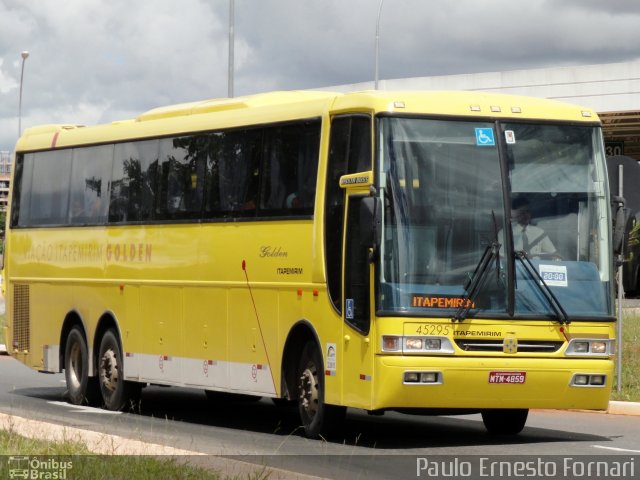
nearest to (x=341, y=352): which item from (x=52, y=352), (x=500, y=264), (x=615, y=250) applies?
(x=500, y=264)

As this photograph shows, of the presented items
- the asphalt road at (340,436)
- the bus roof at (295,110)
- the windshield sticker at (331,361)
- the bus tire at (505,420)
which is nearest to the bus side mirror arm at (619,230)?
the bus roof at (295,110)

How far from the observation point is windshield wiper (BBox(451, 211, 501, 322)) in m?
14.1

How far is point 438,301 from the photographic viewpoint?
14.0 meters

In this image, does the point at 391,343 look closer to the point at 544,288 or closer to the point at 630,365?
the point at 544,288

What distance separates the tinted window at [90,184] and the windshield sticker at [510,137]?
6.80 meters

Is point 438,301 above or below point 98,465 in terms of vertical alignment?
above

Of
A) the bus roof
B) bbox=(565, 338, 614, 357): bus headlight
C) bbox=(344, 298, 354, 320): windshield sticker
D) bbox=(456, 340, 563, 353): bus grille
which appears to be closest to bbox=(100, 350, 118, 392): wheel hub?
the bus roof

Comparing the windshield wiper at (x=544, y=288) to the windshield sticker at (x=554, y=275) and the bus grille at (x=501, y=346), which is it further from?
the bus grille at (x=501, y=346)

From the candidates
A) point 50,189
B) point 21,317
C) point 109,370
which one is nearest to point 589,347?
point 109,370

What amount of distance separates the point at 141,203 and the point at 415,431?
4837 millimetres

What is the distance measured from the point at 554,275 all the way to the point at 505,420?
81.9 inches

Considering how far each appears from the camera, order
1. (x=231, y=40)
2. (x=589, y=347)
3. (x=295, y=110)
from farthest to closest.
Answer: (x=231, y=40), (x=295, y=110), (x=589, y=347)

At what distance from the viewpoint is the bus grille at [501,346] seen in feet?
46.3

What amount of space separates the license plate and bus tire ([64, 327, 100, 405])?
7.53 meters
